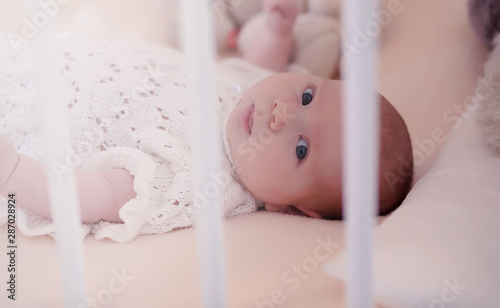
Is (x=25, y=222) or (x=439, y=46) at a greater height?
(x=439, y=46)

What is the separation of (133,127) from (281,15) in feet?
1.72

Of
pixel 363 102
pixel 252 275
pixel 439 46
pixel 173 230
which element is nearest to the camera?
pixel 363 102

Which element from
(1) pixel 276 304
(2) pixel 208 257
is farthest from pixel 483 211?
(2) pixel 208 257

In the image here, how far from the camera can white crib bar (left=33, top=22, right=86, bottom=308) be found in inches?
16.2

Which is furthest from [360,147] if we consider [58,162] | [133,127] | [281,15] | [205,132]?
[281,15]

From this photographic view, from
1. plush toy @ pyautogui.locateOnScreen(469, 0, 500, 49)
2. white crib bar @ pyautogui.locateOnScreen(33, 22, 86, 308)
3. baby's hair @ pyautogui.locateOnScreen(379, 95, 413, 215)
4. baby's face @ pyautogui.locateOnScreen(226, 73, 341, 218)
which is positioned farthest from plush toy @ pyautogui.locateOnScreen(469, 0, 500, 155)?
white crib bar @ pyautogui.locateOnScreen(33, 22, 86, 308)

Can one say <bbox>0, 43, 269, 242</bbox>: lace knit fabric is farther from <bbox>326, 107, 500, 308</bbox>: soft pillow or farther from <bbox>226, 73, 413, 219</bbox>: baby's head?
<bbox>326, 107, 500, 308</bbox>: soft pillow

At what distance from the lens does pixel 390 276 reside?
0.54m

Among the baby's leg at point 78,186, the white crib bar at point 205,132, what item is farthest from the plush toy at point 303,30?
the white crib bar at point 205,132

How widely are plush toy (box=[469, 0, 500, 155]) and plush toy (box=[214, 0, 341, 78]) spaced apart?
34cm

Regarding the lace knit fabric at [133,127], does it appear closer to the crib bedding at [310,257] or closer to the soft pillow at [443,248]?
the crib bedding at [310,257]

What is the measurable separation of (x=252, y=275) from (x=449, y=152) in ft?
1.21

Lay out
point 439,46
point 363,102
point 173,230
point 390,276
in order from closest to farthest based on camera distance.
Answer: point 363,102, point 390,276, point 173,230, point 439,46

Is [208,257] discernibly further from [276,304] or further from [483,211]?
[483,211]
